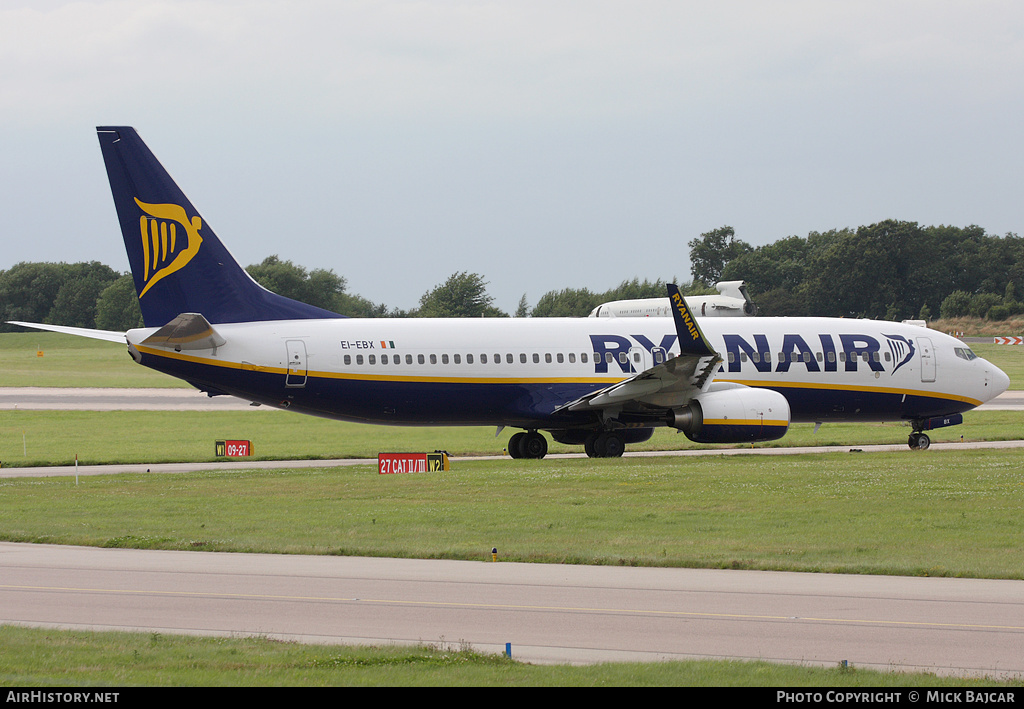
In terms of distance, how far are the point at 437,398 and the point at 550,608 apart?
19608 mm

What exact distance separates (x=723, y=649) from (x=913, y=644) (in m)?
1.82

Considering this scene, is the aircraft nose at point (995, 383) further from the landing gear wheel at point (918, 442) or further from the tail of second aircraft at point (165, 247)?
the tail of second aircraft at point (165, 247)

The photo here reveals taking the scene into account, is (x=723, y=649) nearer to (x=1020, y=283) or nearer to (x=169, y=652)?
(x=169, y=652)

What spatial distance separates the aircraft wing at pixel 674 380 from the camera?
30812 millimetres

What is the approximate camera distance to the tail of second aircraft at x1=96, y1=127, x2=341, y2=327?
29.3 m

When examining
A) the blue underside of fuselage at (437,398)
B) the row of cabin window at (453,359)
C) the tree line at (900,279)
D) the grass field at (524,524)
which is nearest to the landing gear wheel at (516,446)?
the blue underside of fuselage at (437,398)

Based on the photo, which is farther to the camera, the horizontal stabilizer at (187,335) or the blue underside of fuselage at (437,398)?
the blue underside of fuselage at (437,398)

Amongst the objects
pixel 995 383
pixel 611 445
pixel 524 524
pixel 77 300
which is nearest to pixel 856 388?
pixel 995 383

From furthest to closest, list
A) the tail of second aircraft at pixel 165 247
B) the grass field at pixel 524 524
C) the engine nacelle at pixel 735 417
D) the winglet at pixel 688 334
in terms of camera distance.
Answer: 1. the engine nacelle at pixel 735 417
2. the winglet at pixel 688 334
3. the tail of second aircraft at pixel 165 247
4. the grass field at pixel 524 524

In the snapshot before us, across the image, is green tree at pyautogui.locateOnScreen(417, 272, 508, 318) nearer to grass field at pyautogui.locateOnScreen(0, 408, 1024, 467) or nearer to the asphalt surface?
grass field at pyautogui.locateOnScreen(0, 408, 1024, 467)

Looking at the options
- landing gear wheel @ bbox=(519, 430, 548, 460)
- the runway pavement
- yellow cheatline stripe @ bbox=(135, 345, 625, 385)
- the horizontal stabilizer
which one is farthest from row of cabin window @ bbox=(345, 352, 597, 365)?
the runway pavement

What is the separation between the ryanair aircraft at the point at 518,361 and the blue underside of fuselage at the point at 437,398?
0.14ft

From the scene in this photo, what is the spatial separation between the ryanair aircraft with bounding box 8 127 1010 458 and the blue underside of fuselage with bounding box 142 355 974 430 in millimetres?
43

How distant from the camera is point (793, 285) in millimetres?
135125
